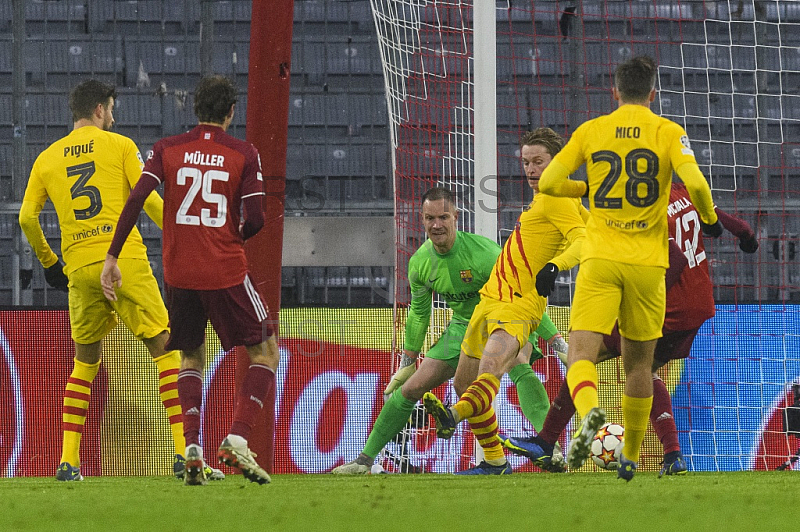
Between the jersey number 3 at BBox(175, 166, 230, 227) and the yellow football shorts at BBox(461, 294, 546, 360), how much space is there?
168cm

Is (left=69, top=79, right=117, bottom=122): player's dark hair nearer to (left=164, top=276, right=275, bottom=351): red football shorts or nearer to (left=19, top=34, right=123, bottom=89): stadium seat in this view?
(left=164, top=276, right=275, bottom=351): red football shorts

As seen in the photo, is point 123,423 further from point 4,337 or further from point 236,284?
point 236,284

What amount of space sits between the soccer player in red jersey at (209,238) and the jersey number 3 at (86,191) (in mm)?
959

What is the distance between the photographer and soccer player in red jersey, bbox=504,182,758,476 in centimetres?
559

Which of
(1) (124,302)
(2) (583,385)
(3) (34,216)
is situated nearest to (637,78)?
(2) (583,385)

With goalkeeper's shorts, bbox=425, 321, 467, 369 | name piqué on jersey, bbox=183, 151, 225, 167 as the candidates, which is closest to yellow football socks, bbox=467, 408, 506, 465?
goalkeeper's shorts, bbox=425, 321, 467, 369

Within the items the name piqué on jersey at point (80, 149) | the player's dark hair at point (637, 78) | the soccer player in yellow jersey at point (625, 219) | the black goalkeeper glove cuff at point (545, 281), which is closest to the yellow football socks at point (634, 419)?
the soccer player in yellow jersey at point (625, 219)

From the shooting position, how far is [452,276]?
6043 millimetres

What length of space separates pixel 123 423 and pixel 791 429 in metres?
4.68

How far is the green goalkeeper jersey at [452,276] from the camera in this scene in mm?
6023

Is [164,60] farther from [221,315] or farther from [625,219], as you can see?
[625,219]

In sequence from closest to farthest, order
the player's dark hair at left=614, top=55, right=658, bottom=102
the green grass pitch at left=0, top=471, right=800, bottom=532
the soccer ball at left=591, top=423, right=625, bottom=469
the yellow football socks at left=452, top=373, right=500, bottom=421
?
the green grass pitch at left=0, top=471, right=800, bottom=532, the player's dark hair at left=614, top=55, right=658, bottom=102, the yellow football socks at left=452, top=373, right=500, bottom=421, the soccer ball at left=591, top=423, right=625, bottom=469

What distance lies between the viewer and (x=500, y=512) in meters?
3.15

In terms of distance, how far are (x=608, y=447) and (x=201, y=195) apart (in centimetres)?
279
